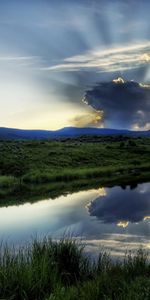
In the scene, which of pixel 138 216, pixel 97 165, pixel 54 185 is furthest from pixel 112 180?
pixel 138 216

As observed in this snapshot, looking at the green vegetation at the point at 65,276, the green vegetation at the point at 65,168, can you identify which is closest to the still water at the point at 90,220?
the green vegetation at the point at 65,276

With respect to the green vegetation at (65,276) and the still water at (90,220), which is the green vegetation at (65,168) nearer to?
the still water at (90,220)

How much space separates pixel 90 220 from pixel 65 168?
32.3 m

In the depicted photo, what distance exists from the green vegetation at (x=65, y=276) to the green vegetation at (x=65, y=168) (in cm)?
2517

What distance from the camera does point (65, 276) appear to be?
12922 mm

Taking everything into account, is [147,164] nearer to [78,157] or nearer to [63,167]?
[78,157]

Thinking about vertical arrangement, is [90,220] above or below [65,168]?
below

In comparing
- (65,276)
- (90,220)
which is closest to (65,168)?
(90,220)

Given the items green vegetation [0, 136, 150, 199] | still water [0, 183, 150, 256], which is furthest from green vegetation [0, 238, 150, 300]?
green vegetation [0, 136, 150, 199]

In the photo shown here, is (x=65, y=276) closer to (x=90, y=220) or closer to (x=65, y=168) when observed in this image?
(x=90, y=220)

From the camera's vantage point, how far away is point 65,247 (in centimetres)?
1388

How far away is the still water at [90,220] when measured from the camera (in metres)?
20.5

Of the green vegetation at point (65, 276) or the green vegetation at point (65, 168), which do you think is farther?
the green vegetation at point (65, 168)

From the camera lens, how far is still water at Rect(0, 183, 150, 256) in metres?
20.5
